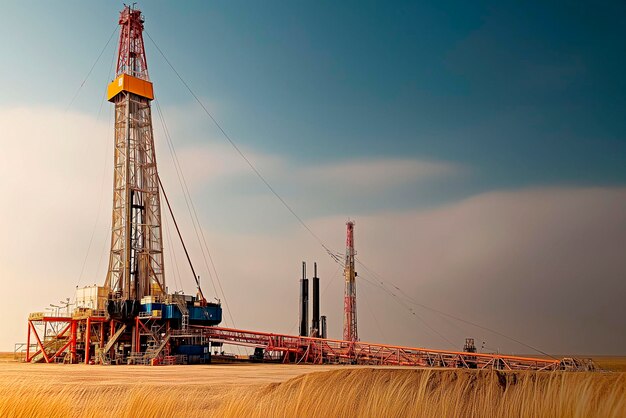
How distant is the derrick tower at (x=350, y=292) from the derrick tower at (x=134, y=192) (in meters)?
24.2

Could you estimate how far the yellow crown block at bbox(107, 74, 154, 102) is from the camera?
5788 cm

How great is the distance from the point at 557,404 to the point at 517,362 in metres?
28.2

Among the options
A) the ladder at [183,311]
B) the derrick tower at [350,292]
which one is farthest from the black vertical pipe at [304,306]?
the ladder at [183,311]

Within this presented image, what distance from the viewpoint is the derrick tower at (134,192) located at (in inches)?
2213

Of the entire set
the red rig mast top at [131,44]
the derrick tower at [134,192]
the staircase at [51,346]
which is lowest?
the staircase at [51,346]

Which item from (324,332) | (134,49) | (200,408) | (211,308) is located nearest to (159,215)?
(211,308)

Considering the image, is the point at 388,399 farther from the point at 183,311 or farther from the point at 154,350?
the point at 183,311

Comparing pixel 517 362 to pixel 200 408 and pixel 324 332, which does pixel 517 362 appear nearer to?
pixel 200 408

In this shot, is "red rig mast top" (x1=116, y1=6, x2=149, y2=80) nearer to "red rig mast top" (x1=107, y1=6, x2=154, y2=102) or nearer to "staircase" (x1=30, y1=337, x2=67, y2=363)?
"red rig mast top" (x1=107, y1=6, x2=154, y2=102)

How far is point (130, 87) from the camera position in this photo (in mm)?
57969

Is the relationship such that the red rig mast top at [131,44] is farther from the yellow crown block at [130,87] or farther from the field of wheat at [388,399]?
the field of wheat at [388,399]

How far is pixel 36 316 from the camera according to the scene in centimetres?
5453

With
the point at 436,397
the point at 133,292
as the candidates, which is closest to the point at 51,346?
the point at 133,292

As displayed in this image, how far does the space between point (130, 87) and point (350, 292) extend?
1292 inches
